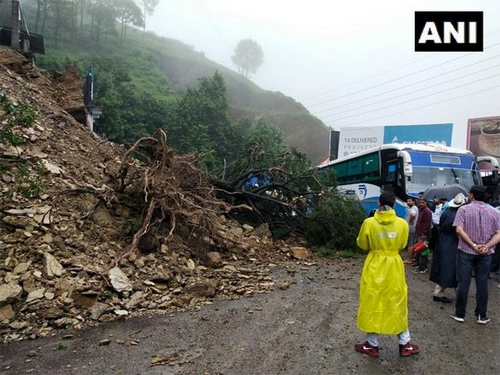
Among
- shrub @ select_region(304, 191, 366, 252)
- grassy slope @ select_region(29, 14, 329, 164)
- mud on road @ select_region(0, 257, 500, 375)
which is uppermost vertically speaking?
grassy slope @ select_region(29, 14, 329, 164)

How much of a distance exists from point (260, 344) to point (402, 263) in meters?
1.60

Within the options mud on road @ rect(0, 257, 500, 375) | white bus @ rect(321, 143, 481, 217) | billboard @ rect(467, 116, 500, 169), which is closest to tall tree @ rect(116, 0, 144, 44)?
billboard @ rect(467, 116, 500, 169)

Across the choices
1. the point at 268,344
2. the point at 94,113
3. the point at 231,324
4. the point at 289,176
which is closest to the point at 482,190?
the point at 268,344

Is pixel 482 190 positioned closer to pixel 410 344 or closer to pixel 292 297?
pixel 410 344

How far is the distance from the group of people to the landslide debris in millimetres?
2421

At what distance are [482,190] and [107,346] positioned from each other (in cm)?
429

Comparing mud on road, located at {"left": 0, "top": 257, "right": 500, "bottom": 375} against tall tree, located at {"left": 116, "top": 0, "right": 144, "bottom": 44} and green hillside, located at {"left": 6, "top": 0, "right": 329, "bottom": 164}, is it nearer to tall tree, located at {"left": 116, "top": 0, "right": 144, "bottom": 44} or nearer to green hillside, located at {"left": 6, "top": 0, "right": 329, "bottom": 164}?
green hillside, located at {"left": 6, "top": 0, "right": 329, "bottom": 164}

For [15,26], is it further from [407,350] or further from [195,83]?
[195,83]

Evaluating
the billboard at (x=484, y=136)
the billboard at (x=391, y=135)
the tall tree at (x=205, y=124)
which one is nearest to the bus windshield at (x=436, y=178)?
the billboard at (x=391, y=135)

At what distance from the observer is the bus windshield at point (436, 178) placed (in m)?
9.62

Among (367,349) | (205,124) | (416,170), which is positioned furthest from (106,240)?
(205,124)

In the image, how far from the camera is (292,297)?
212 inches

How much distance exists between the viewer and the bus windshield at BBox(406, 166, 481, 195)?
31.6ft

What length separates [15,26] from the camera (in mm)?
14664
